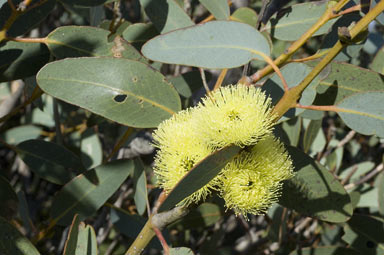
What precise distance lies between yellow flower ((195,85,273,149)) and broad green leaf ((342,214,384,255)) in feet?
2.62

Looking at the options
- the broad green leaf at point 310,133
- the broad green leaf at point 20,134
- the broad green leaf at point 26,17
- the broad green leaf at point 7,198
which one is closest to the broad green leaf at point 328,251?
the broad green leaf at point 310,133

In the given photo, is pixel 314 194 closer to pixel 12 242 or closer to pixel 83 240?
pixel 83 240

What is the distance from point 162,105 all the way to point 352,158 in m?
1.90

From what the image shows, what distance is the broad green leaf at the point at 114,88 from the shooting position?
4.14 ft

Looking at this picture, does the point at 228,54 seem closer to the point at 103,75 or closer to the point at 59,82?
the point at 103,75

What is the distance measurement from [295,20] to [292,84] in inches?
15.2

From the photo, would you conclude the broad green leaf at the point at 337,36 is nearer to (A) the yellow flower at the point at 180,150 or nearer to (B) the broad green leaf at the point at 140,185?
(A) the yellow flower at the point at 180,150

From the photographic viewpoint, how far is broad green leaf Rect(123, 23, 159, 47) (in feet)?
5.45

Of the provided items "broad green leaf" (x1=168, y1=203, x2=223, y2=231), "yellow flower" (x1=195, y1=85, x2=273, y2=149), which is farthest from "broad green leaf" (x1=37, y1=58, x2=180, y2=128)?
"broad green leaf" (x1=168, y1=203, x2=223, y2=231)

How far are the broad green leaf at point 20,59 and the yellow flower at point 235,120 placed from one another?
2.19 feet

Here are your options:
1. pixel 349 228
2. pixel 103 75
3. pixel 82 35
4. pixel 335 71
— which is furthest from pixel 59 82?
pixel 349 228

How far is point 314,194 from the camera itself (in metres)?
1.42

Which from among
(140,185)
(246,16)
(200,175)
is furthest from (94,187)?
(246,16)

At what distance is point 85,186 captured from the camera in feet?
5.13
